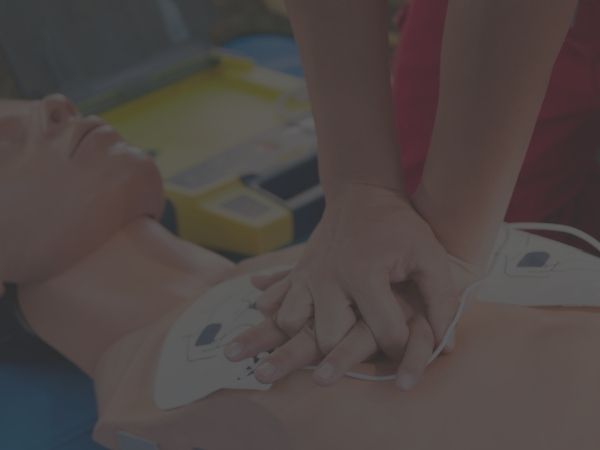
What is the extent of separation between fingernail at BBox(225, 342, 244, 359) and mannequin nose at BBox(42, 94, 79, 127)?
385 millimetres

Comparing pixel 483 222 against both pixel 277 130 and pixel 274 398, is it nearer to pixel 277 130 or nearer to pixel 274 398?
pixel 274 398

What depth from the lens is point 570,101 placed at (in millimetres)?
1133

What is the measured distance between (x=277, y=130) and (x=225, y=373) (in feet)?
2.59

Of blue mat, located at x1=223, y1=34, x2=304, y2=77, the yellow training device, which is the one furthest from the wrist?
blue mat, located at x1=223, y1=34, x2=304, y2=77

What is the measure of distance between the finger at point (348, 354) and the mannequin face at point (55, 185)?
15.4 inches

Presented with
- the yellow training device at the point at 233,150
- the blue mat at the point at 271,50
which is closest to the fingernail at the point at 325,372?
the yellow training device at the point at 233,150

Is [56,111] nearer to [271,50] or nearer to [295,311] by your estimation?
[295,311]

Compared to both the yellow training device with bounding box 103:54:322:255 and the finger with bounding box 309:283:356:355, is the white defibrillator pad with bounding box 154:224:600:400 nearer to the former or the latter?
the finger with bounding box 309:283:356:355

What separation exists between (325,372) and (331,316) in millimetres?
53

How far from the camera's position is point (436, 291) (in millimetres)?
826

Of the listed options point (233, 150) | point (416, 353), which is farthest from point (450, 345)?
point (233, 150)

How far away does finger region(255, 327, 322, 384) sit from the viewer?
2.68 feet

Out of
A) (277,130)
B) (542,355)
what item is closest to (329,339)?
(542,355)

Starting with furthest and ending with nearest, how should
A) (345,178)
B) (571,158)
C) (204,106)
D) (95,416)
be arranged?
(204,106) < (571,158) < (95,416) < (345,178)
